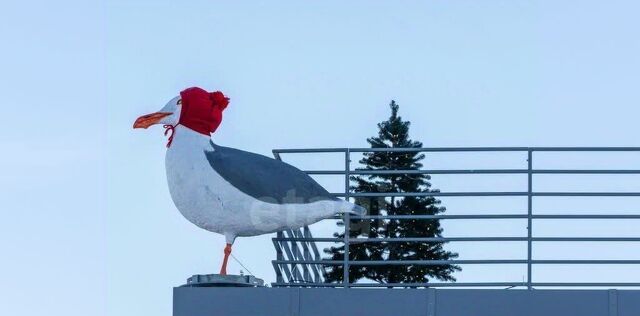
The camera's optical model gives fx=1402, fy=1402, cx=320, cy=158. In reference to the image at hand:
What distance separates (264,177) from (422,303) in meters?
2.87

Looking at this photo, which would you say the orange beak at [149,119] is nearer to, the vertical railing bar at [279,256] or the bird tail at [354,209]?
the vertical railing bar at [279,256]

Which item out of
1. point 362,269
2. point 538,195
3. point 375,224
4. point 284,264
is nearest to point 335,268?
point 362,269

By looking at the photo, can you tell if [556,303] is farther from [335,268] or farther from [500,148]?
[335,268]

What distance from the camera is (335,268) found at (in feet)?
74.8

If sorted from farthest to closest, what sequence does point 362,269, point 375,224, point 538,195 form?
point 362,269, point 375,224, point 538,195

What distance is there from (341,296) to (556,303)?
2.48m

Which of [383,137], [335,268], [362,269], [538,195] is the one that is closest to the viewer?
[538,195]

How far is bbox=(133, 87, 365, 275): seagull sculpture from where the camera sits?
1748 centimetres

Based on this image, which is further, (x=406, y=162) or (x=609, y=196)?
(x=406, y=162)

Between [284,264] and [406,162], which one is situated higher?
[406,162]

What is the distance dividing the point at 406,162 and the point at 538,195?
6.72m

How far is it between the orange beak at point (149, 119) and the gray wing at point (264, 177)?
76 cm


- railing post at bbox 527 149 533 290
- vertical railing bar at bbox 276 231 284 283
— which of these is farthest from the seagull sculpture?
railing post at bbox 527 149 533 290

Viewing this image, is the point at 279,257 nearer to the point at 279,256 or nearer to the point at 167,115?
the point at 279,256
